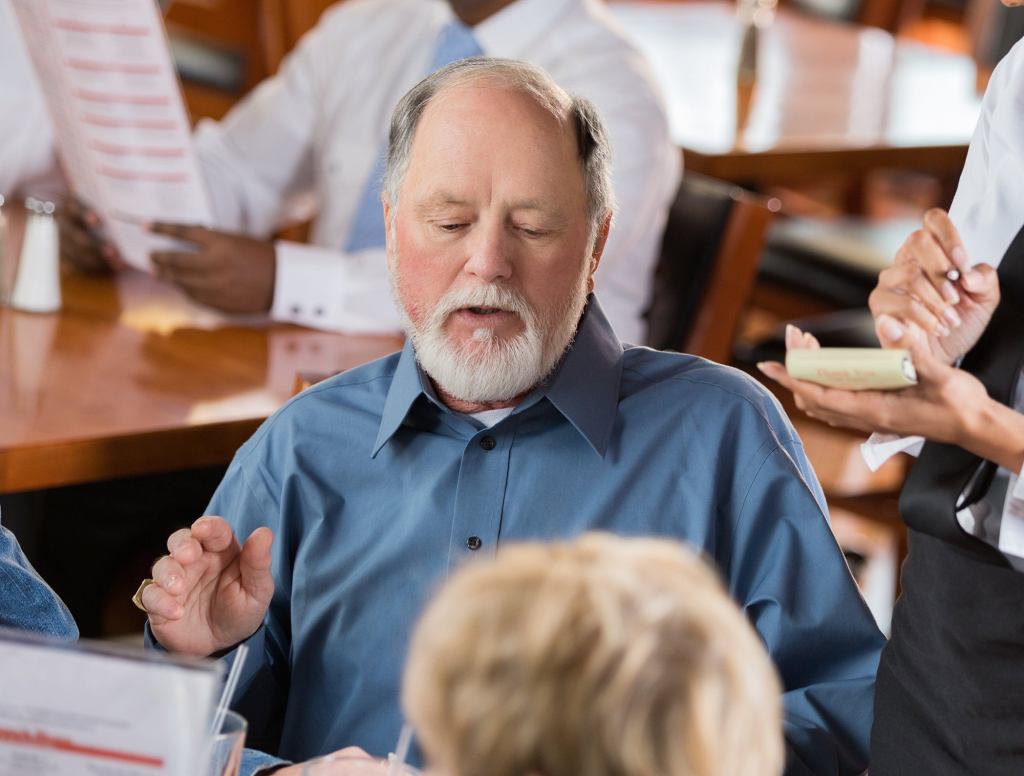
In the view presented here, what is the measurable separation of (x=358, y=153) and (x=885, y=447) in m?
1.59

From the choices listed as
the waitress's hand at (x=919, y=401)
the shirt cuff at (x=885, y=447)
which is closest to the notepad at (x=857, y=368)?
the waitress's hand at (x=919, y=401)

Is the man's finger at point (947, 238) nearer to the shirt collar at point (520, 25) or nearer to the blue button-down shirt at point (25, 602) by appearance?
the blue button-down shirt at point (25, 602)

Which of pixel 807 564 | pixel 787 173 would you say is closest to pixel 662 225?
pixel 787 173

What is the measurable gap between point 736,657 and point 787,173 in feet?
10.2

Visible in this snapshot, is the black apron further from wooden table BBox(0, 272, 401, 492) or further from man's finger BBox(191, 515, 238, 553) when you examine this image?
wooden table BBox(0, 272, 401, 492)

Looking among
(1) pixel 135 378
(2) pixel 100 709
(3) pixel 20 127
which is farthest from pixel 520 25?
(2) pixel 100 709

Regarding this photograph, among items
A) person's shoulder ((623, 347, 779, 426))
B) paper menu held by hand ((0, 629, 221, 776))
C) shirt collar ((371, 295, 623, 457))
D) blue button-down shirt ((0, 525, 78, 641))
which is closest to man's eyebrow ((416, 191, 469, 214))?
shirt collar ((371, 295, 623, 457))

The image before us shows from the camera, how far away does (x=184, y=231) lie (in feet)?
7.95

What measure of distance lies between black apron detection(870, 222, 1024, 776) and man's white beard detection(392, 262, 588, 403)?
0.39 m

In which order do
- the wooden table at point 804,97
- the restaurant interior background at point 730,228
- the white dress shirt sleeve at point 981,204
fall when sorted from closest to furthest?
the white dress shirt sleeve at point 981,204 → the restaurant interior background at point 730,228 → the wooden table at point 804,97

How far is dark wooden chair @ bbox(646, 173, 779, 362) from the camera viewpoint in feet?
8.31

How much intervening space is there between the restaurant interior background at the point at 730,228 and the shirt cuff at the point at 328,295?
0.04 metres

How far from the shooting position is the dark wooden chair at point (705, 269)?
253cm

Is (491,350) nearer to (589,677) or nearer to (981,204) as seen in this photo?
(981,204)
